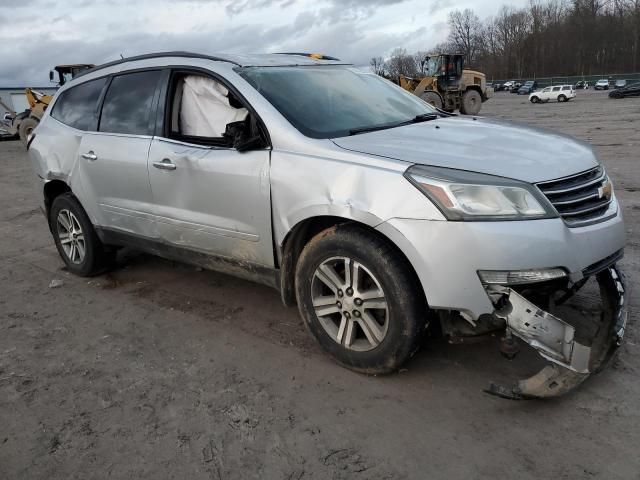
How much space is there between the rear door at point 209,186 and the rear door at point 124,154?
0.16 metres

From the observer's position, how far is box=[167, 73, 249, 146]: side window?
3.64 metres

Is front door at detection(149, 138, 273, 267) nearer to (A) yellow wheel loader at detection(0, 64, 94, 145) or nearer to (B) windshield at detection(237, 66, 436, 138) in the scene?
(B) windshield at detection(237, 66, 436, 138)

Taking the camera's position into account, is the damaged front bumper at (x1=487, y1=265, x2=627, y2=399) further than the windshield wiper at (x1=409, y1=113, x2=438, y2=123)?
No

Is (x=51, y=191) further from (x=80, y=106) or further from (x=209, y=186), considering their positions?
(x=209, y=186)

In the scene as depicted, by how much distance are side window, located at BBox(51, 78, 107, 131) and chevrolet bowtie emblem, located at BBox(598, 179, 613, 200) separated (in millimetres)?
3820

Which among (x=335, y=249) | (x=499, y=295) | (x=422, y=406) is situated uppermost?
(x=335, y=249)

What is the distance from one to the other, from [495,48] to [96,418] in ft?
349

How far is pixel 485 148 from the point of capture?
2996 millimetres

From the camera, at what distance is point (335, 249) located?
302 centimetres

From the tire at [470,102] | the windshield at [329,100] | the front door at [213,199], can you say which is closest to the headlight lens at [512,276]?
the windshield at [329,100]

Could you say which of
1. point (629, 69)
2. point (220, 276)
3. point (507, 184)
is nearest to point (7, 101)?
point (220, 276)

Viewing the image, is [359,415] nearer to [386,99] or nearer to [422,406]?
[422,406]

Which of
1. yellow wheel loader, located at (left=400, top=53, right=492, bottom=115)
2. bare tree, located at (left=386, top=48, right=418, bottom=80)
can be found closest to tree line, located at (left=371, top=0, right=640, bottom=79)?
bare tree, located at (left=386, top=48, right=418, bottom=80)

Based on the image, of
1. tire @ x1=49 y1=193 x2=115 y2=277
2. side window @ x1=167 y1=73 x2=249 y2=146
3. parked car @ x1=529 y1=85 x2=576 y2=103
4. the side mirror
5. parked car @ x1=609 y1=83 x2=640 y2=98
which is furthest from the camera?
parked car @ x1=529 y1=85 x2=576 y2=103
